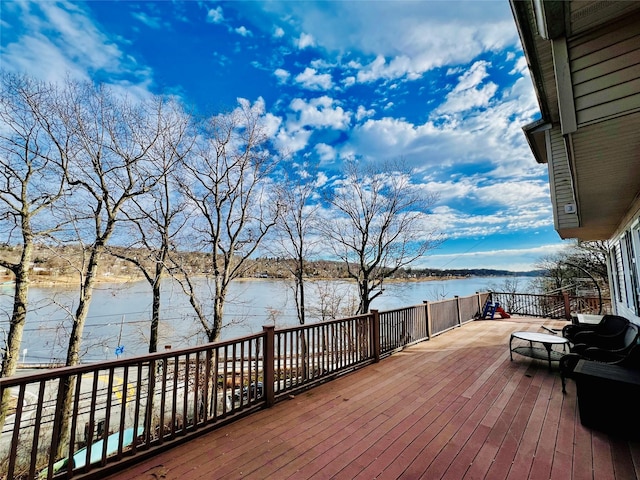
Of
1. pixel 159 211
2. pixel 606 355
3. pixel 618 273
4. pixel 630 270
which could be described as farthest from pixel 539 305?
pixel 159 211

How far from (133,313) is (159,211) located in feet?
12.4

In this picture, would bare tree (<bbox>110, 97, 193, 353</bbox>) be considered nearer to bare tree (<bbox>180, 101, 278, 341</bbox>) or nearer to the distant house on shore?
bare tree (<bbox>180, 101, 278, 341</bbox>)

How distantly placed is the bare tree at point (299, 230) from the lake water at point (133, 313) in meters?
1.22

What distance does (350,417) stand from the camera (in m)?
3.09

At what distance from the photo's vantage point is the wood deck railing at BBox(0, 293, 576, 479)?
2096mm

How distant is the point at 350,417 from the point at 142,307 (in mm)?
10346

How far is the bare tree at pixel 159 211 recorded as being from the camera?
9.46 meters

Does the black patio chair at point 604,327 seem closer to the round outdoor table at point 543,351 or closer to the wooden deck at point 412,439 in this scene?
the round outdoor table at point 543,351

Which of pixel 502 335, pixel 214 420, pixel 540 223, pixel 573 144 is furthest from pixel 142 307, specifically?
pixel 540 223

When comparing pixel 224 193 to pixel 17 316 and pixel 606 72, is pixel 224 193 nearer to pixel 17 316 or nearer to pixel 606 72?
pixel 17 316

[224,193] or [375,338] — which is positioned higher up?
[224,193]

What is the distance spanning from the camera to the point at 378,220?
14195mm

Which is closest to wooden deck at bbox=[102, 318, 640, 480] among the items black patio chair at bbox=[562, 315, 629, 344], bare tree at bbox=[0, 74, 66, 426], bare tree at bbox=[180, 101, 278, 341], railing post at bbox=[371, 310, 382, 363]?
railing post at bbox=[371, 310, 382, 363]

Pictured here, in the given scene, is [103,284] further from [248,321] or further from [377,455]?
[377,455]
